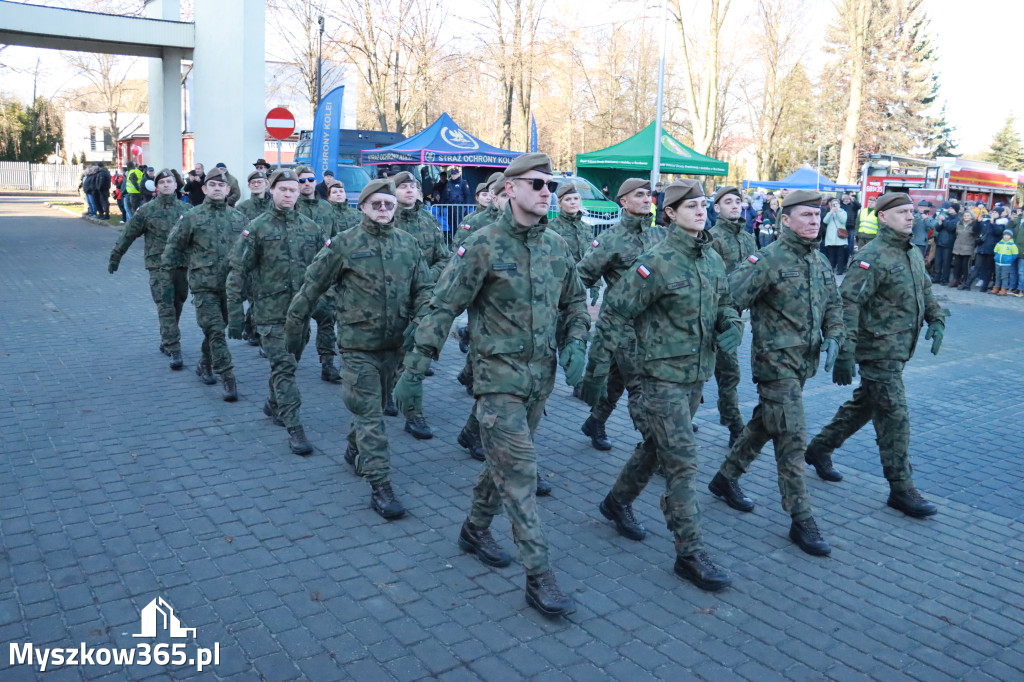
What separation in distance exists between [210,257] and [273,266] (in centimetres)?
173

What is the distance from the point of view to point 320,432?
25.2 feet

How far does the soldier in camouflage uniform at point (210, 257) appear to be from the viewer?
877 centimetres

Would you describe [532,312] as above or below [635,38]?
below

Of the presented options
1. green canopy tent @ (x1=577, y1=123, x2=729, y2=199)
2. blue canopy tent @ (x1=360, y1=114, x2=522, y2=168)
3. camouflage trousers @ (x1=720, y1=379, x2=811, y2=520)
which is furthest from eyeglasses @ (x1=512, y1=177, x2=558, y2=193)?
green canopy tent @ (x1=577, y1=123, x2=729, y2=199)

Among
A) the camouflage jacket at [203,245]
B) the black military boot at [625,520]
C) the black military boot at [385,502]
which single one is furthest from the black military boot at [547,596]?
the camouflage jacket at [203,245]

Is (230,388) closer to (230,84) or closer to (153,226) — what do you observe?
(153,226)

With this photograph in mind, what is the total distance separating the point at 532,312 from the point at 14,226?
1128 inches

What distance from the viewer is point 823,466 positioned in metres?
6.91

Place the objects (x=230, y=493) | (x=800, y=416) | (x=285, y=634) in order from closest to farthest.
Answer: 1. (x=285, y=634)
2. (x=800, y=416)
3. (x=230, y=493)

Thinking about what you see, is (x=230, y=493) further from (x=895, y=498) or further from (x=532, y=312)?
(x=895, y=498)

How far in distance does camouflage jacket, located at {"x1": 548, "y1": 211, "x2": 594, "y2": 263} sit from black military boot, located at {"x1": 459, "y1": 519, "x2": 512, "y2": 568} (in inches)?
156

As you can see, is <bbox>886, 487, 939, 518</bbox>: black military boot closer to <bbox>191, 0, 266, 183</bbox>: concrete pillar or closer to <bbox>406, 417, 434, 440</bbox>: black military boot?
<bbox>406, 417, 434, 440</bbox>: black military boot

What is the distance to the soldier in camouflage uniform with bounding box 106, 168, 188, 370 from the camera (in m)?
9.73

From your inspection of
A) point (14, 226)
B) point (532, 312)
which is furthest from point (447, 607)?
point (14, 226)
